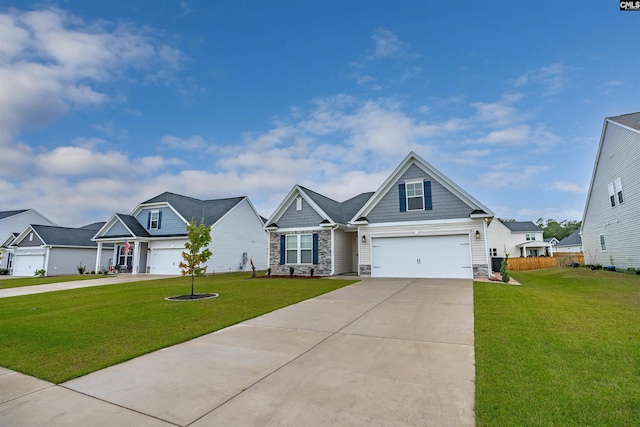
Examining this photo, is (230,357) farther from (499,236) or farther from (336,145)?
(499,236)

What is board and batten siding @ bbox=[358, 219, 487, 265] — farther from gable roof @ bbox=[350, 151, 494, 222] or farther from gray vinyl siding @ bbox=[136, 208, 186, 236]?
gray vinyl siding @ bbox=[136, 208, 186, 236]

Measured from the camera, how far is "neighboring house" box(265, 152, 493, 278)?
15117mm

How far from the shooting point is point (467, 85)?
1443 cm

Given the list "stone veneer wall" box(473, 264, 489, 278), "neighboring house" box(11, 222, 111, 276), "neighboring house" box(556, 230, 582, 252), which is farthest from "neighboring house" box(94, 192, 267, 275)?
"neighboring house" box(556, 230, 582, 252)

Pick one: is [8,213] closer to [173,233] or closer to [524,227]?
[173,233]

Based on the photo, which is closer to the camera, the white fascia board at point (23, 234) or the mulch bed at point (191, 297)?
the mulch bed at point (191, 297)

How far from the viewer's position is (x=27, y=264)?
2938 cm

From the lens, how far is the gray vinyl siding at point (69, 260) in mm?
28031

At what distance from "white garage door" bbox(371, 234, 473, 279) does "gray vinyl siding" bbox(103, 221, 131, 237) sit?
20.1 meters

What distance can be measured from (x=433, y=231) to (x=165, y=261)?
2006 cm

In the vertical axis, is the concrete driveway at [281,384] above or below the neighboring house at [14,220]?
below

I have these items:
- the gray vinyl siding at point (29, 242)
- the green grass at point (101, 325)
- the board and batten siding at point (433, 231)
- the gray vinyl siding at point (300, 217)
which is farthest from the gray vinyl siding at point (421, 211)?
the gray vinyl siding at point (29, 242)

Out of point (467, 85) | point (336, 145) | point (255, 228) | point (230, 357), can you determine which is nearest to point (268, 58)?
point (336, 145)

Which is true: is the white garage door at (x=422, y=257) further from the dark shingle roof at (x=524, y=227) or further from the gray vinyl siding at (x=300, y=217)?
the dark shingle roof at (x=524, y=227)
